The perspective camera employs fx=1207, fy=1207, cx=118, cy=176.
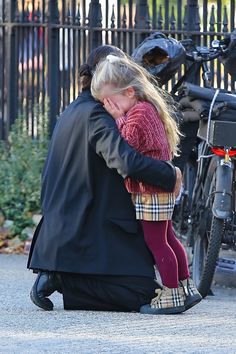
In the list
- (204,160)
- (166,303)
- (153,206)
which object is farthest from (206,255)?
(153,206)

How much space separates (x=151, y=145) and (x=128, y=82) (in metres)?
0.40

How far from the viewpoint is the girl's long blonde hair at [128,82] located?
6.49 m

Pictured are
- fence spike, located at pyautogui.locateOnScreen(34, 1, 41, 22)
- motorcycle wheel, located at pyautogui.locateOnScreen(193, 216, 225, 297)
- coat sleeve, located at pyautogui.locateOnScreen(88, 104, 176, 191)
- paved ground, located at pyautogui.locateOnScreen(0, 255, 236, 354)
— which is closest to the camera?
paved ground, located at pyautogui.locateOnScreen(0, 255, 236, 354)

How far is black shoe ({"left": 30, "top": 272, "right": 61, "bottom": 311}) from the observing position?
6.64 m

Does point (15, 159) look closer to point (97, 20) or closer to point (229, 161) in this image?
point (97, 20)

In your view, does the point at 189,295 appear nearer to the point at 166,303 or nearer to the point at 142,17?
the point at 166,303

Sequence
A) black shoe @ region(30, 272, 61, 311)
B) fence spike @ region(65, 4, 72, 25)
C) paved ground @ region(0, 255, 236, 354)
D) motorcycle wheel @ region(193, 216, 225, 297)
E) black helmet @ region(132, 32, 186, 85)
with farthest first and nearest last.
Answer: fence spike @ region(65, 4, 72, 25), black helmet @ region(132, 32, 186, 85), motorcycle wheel @ region(193, 216, 225, 297), black shoe @ region(30, 272, 61, 311), paved ground @ region(0, 255, 236, 354)

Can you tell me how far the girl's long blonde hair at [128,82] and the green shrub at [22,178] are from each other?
383 centimetres

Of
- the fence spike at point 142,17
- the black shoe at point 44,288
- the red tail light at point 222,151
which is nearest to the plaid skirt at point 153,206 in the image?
the black shoe at point 44,288

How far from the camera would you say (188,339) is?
572cm

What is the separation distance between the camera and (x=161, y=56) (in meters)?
8.24

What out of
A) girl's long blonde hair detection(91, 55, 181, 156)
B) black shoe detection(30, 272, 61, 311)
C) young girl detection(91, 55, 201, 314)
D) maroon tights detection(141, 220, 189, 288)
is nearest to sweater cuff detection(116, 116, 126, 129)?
young girl detection(91, 55, 201, 314)

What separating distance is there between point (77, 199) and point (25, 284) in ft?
6.19

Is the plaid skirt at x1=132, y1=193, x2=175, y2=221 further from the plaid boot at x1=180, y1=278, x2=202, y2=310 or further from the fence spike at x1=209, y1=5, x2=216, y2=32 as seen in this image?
the fence spike at x1=209, y1=5, x2=216, y2=32
